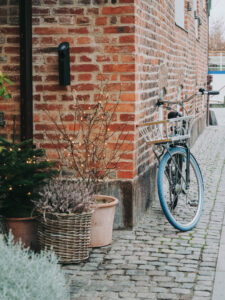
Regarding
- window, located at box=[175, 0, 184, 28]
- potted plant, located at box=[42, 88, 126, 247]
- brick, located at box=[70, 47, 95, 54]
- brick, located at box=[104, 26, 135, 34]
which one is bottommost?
potted plant, located at box=[42, 88, 126, 247]

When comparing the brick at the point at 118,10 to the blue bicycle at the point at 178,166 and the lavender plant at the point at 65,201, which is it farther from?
the lavender plant at the point at 65,201

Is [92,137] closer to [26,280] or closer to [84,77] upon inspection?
[84,77]

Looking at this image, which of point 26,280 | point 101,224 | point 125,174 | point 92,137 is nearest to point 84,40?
point 92,137

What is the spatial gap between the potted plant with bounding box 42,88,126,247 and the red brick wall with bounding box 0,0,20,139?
381 mm

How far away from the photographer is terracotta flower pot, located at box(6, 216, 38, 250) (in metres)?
5.10

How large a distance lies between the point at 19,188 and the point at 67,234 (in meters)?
0.71

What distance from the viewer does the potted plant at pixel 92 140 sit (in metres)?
5.74

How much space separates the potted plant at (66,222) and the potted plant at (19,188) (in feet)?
0.76

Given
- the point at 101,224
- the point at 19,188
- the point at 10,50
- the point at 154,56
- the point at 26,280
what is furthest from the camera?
the point at 154,56

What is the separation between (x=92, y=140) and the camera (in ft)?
19.2

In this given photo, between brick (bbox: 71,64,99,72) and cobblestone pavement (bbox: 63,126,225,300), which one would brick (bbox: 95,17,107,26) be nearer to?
brick (bbox: 71,64,99,72)

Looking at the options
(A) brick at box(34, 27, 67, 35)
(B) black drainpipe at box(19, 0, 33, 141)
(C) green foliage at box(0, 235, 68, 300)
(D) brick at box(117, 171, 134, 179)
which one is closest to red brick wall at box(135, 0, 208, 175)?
(D) brick at box(117, 171, 134, 179)

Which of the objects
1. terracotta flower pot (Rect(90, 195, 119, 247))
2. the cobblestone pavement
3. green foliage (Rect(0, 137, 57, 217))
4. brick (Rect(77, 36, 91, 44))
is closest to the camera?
the cobblestone pavement

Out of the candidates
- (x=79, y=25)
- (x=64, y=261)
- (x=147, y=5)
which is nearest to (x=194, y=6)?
(x=147, y=5)
